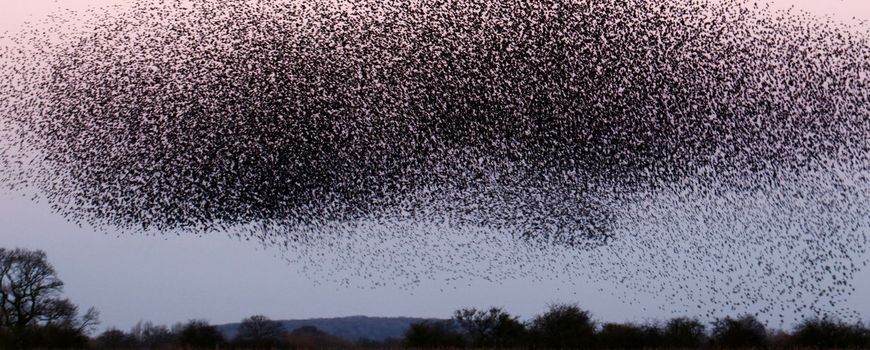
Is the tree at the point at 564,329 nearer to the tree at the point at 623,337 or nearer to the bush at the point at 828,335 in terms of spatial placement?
the tree at the point at 623,337

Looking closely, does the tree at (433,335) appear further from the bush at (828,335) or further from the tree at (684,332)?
the bush at (828,335)

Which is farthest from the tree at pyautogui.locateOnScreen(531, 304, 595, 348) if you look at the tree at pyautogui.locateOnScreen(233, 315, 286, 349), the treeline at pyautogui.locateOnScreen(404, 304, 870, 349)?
the tree at pyautogui.locateOnScreen(233, 315, 286, 349)

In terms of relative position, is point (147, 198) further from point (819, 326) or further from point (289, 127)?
point (819, 326)

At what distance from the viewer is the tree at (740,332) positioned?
1208 inches

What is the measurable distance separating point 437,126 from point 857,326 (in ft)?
45.0

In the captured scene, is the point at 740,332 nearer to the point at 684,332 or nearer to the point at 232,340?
the point at 684,332

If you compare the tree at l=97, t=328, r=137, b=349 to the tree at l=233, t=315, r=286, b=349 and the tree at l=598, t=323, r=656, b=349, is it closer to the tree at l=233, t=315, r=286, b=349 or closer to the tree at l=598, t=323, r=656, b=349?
the tree at l=233, t=315, r=286, b=349

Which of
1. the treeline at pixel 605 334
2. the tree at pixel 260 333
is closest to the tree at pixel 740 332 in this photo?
the treeline at pixel 605 334

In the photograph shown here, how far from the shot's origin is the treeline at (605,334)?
30.7 m

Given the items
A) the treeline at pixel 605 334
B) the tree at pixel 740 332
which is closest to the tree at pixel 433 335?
the treeline at pixel 605 334

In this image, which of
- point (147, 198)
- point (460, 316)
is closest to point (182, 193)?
point (147, 198)

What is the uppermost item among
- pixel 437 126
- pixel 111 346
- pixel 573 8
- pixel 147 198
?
pixel 573 8

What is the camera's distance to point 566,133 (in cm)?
2981

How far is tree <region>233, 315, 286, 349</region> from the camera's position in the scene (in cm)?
3100
